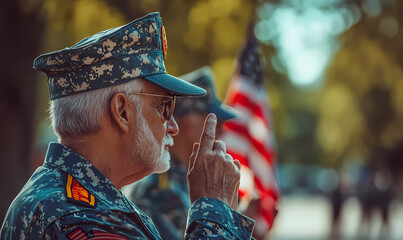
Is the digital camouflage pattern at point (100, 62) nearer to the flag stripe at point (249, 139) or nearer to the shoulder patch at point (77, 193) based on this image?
the shoulder patch at point (77, 193)

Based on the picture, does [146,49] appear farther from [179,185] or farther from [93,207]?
[179,185]

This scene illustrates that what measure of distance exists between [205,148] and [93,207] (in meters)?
0.46

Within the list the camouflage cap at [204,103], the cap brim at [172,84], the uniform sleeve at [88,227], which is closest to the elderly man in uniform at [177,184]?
the camouflage cap at [204,103]

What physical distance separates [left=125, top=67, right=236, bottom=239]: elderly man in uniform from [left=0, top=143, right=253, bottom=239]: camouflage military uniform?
57.4 inches

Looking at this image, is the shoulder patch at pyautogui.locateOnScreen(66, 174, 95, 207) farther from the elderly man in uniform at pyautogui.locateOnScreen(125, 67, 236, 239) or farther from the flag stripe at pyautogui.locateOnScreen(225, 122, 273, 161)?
the flag stripe at pyautogui.locateOnScreen(225, 122, 273, 161)

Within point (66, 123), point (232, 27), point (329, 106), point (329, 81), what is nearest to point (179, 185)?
point (66, 123)

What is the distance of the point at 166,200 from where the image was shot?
12.5ft

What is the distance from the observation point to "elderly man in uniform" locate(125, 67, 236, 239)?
3.71m

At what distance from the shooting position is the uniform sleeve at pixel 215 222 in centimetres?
205

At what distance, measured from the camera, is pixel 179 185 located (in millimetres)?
3928

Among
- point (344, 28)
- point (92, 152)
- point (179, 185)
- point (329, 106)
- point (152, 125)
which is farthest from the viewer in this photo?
point (329, 106)

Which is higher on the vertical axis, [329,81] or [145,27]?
[329,81]

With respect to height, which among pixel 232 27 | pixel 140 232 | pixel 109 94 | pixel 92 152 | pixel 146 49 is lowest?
pixel 140 232

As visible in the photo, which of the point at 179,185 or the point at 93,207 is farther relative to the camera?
the point at 179,185
